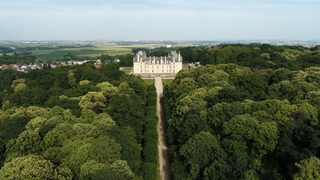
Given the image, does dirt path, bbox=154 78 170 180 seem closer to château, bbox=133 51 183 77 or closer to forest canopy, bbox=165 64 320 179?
forest canopy, bbox=165 64 320 179

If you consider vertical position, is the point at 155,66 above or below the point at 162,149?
above

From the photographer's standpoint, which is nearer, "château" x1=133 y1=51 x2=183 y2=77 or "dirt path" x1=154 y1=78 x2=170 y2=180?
"dirt path" x1=154 y1=78 x2=170 y2=180

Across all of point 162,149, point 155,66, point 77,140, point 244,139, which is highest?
point 155,66

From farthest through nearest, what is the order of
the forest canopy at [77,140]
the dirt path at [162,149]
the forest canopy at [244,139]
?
the dirt path at [162,149] < the forest canopy at [244,139] < the forest canopy at [77,140]

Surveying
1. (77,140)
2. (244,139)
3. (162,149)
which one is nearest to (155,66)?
(162,149)

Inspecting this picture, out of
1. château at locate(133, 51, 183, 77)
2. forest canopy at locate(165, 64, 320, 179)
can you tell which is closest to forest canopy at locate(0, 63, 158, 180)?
forest canopy at locate(165, 64, 320, 179)

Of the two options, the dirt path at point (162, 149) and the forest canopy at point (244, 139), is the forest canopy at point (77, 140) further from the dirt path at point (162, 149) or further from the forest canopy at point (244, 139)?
the forest canopy at point (244, 139)

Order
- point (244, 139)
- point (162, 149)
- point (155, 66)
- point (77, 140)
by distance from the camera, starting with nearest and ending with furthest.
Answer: point (77, 140) → point (244, 139) → point (162, 149) → point (155, 66)

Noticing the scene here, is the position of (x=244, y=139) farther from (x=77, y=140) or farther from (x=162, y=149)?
(x=77, y=140)

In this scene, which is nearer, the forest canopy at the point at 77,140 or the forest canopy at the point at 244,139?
the forest canopy at the point at 77,140

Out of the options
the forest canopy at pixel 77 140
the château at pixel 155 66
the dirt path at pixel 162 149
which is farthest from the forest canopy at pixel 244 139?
the château at pixel 155 66

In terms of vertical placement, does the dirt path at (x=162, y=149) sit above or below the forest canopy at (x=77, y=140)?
below

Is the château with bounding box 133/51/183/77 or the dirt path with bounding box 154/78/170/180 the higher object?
the château with bounding box 133/51/183/77
